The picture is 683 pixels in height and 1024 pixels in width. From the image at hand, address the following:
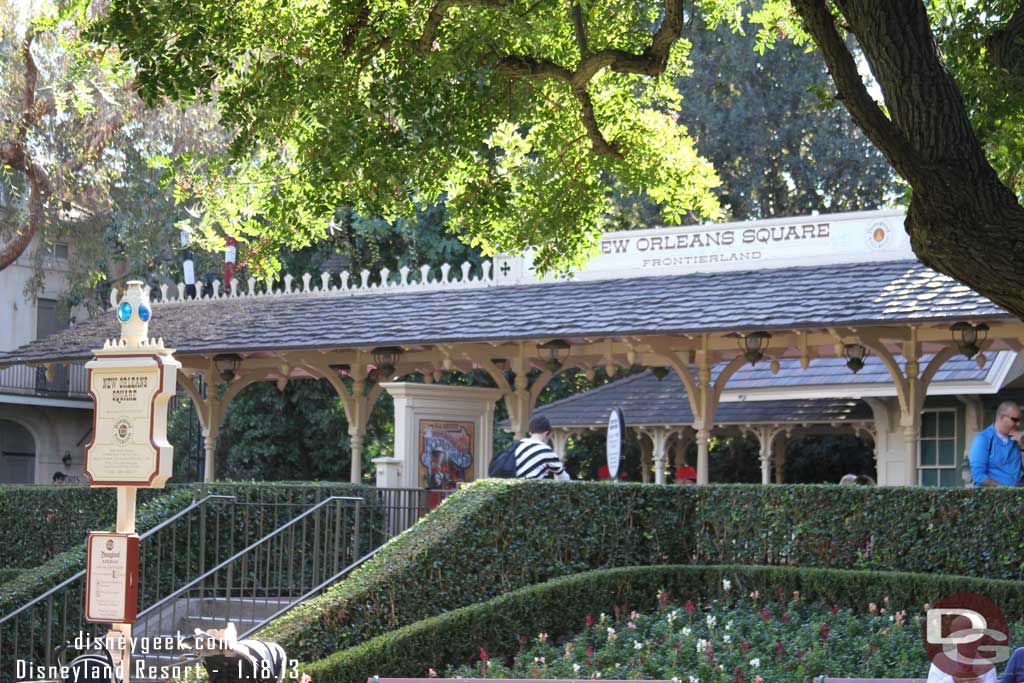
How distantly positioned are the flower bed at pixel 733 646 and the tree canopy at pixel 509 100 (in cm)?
362

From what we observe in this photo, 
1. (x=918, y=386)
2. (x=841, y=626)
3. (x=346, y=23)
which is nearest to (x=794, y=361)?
(x=918, y=386)

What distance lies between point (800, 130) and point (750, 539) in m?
26.5

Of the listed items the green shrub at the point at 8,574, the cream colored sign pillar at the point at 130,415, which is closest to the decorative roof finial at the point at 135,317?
the cream colored sign pillar at the point at 130,415

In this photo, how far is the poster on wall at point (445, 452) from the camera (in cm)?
1745

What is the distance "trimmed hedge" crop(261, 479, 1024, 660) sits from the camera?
40.4 feet

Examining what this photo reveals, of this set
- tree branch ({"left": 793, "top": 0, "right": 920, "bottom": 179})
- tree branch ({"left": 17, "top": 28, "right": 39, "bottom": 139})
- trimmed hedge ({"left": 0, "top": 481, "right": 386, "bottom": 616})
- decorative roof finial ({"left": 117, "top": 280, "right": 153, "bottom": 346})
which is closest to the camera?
tree branch ({"left": 793, "top": 0, "right": 920, "bottom": 179})

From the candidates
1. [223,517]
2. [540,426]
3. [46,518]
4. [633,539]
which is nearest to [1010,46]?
[540,426]

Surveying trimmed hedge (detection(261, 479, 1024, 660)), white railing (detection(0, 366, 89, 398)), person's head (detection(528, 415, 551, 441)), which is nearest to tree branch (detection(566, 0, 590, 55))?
person's head (detection(528, 415, 551, 441))

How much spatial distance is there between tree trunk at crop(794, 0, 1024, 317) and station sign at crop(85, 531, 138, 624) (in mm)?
5229

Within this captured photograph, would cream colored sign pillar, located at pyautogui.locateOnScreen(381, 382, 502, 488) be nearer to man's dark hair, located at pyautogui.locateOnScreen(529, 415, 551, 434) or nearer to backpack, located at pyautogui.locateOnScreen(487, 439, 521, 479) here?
backpack, located at pyautogui.locateOnScreen(487, 439, 521, 479)

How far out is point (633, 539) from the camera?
571 inches

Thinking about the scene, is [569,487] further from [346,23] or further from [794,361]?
[794,361]

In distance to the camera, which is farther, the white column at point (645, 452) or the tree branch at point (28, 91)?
the white column at point (645, 452)

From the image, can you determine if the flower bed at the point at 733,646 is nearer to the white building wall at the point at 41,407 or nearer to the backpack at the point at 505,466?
the backpack at the point at 505,466
